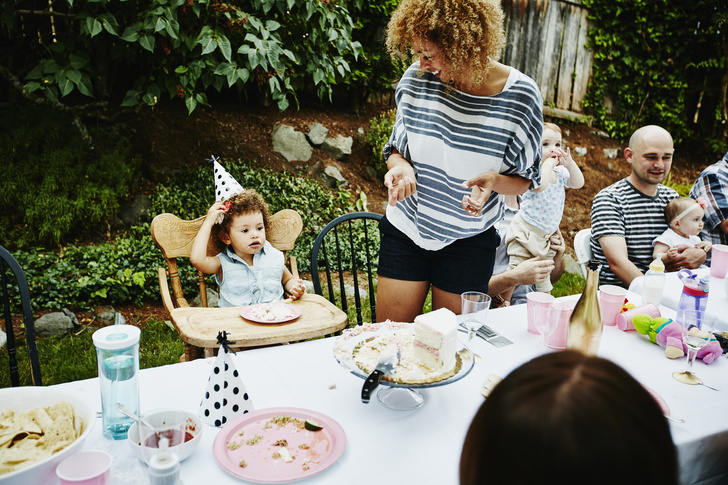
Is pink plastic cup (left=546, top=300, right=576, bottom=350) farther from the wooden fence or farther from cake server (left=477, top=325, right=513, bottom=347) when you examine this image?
the wooden fence

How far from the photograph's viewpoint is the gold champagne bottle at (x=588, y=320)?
1.75m

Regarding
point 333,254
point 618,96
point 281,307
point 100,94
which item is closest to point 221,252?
point 281,307

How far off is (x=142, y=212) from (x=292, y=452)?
406 cm

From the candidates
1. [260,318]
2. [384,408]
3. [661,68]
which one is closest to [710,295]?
[384,408]

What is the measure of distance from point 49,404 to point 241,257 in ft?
5.58

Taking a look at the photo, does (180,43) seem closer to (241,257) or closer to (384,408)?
(241,257)

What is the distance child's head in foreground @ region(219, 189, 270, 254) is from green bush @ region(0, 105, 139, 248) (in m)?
2.12

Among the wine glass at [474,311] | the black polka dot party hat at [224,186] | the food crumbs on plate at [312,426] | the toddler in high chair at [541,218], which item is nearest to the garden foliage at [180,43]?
the black polka dot party hat at [224,186]

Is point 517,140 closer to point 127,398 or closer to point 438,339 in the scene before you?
point 438,339

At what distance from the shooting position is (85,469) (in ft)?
3.36

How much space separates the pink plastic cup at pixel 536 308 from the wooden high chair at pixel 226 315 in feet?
2.70

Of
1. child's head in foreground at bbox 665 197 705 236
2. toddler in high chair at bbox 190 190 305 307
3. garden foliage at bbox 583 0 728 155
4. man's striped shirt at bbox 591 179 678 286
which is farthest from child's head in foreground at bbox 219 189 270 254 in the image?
garden foliage at bbox 583 0 728 155

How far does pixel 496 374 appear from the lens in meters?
1.65

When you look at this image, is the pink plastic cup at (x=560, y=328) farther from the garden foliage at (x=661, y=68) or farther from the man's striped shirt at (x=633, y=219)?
the garden foliage at (x=661, y=68)
